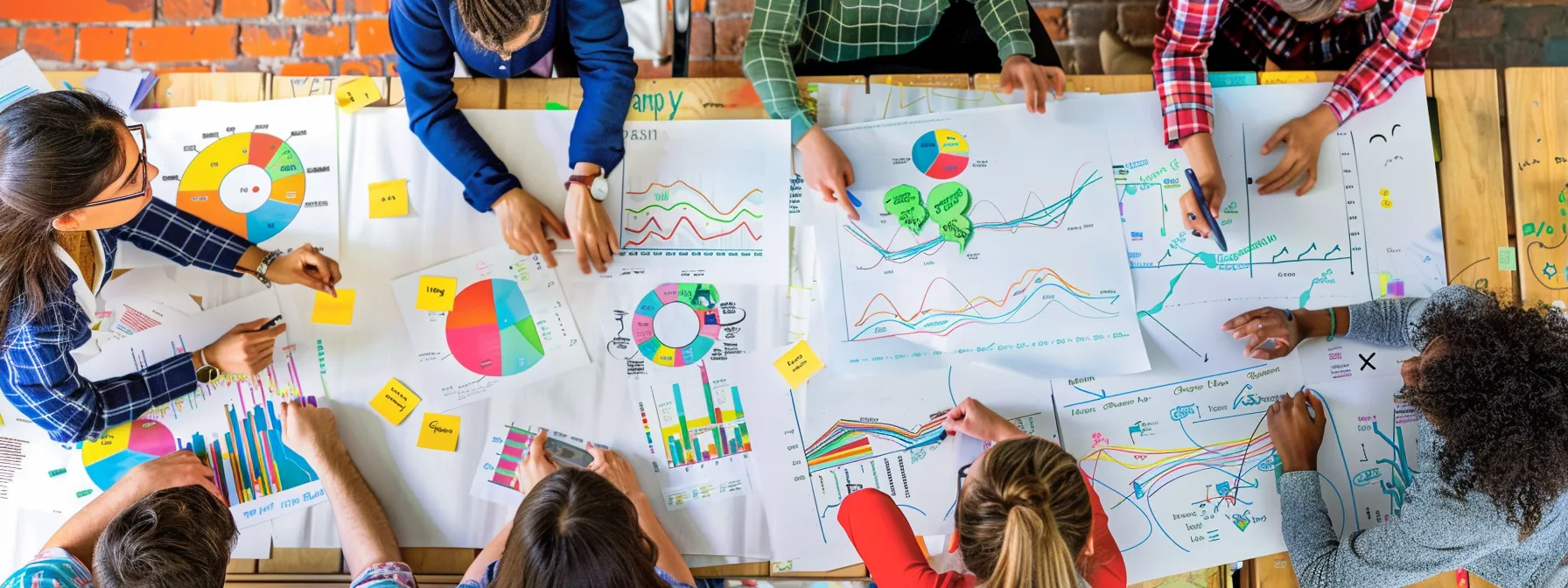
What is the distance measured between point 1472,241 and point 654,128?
148 centimetres

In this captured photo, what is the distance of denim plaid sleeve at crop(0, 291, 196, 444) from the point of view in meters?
1.25

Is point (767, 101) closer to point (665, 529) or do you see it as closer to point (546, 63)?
point (546, 63)

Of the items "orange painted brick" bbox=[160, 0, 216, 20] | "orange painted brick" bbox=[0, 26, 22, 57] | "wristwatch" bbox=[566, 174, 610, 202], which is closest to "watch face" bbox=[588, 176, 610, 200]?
"wristwatch" bbox=[566, 174, 610, 202]

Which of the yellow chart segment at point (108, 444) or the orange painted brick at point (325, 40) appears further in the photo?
→ the orange painted brick at point (325, 40)

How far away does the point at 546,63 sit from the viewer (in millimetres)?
1541

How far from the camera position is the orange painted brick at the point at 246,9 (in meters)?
2.09

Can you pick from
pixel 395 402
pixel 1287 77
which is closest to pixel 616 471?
pixel 395 402

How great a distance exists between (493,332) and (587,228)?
242 millimetres

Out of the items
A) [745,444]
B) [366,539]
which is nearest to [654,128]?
[745,444]

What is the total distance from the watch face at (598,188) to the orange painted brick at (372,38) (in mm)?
1064

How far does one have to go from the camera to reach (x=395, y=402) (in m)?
1.39

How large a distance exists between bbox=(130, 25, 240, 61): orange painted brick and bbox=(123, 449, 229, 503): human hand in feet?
3.95

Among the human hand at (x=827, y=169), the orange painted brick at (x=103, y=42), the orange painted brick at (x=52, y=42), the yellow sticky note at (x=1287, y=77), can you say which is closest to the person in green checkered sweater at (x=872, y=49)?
the human hand at (x=827, y=169)

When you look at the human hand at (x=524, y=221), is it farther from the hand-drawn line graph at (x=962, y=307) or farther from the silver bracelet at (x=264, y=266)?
the hand-drawn line graph at (x=962, y=307)
